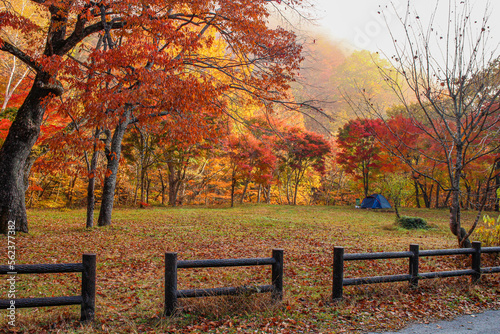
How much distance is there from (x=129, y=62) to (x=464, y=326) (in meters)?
7.81

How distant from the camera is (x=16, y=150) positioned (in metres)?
9.22

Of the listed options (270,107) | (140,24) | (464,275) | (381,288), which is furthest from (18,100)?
(464,275)

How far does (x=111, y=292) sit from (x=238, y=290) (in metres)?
2.41

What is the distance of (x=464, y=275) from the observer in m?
6.25

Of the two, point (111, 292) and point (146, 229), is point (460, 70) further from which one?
point (146, 229)

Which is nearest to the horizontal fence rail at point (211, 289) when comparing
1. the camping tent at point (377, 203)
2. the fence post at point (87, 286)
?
the fence post at point (87, 286)

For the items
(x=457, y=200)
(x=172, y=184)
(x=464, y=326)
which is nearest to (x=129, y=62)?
(x=457, y=200)

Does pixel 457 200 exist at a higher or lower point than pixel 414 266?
higher

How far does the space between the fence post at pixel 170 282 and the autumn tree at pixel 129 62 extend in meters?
4.32

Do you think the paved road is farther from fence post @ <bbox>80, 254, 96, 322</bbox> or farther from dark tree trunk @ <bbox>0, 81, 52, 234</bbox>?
dark tree trunk @ <bbox>0, 81, 52, 234</bbox>

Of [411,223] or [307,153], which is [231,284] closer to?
[411,223]

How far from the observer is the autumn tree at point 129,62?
24.8 feet

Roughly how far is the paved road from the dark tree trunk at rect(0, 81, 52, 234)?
992 centimetres

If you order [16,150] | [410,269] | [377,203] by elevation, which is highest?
[16,150]
